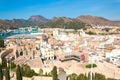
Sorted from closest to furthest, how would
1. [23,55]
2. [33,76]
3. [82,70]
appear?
[33,76]
[82,70]
[23,55]

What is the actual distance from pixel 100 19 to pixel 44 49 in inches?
5087

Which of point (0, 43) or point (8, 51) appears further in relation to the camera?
point (0, 43)

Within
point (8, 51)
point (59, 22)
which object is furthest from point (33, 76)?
point (59, 22)

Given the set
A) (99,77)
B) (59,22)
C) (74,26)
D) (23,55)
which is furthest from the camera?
(59,22)

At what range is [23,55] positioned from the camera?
26453 millimetres

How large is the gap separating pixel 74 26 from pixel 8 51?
214ft

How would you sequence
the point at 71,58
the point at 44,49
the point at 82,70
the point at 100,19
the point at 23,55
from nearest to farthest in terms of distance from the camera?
the point at 82,70
the point at 71,58
the point at 23,55
the point at 44,49
the point at 100,19

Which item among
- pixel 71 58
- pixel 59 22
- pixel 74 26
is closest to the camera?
pixel 71 58

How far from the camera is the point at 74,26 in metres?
91.2

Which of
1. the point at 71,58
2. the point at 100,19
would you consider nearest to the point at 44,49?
the point at 71,58

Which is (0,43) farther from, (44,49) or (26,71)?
(26,71)

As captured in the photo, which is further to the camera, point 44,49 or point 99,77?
point 44,49

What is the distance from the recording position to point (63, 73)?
17.2 m

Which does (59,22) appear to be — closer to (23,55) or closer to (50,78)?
(23,55)
